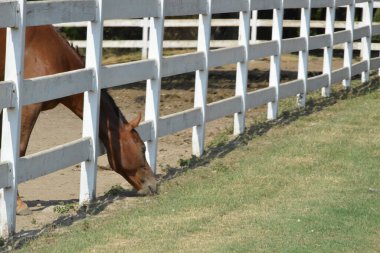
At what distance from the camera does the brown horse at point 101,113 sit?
29.8 feet

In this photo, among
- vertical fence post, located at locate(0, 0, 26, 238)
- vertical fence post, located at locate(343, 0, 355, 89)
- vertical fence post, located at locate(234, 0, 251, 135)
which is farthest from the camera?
vertical fence post, located at locate(343, 0, 355, 89)

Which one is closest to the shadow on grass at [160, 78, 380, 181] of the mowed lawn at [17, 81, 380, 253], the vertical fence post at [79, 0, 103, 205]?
the mowed lawn at [17, 81, 380, 253]

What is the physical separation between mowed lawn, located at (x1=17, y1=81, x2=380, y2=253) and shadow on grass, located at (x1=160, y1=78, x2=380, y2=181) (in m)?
0.11

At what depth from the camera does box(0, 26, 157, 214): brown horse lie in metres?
9.07

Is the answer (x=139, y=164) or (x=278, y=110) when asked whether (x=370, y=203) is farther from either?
(x=278, y=110)

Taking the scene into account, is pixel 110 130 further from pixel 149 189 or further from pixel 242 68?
pixel 242 68

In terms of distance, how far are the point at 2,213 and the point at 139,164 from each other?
2.03 meters

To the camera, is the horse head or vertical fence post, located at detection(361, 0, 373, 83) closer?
the horse head

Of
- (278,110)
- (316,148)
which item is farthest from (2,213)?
(278,110)

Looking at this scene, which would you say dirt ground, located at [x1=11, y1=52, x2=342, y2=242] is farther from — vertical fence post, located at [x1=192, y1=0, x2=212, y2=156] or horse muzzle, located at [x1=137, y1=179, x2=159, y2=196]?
horse muzzle, located at [x1=137, y1=179, x2=159, y2=196]

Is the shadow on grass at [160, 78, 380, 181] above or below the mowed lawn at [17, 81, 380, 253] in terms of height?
below

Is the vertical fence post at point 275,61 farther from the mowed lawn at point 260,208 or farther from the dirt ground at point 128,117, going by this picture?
the mowed lawn at point 260,208

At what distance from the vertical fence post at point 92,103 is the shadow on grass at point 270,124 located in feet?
4.25

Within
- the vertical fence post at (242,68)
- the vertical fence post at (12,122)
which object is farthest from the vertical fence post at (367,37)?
the vertical fence post at (12,122)
